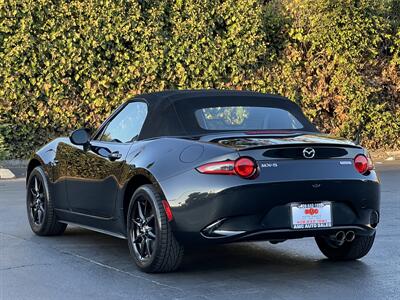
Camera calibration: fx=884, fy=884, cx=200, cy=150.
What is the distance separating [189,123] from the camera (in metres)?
7.39

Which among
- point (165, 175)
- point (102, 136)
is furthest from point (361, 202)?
point (102, 136)

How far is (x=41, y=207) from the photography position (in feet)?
30.1

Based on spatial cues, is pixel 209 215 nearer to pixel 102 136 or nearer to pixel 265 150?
pixel 265 150

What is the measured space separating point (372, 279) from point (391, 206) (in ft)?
16.1

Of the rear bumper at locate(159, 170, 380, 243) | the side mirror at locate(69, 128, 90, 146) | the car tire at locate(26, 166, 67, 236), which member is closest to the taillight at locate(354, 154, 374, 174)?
the rear bumper at locate(159, 170, 380, 243)

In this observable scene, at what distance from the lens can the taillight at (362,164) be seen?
23.0 feet

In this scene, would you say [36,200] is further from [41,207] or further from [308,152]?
[308,152]

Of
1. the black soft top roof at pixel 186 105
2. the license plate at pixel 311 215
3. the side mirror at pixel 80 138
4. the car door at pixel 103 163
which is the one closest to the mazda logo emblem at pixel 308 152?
the license plate at pixel 311 215

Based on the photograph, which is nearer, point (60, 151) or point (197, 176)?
point (197, 176)

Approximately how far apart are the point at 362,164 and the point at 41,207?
3.66m

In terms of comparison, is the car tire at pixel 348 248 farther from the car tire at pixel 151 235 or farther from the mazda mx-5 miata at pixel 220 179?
the car tire at pixel 151 235

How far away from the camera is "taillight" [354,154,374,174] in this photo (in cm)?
702

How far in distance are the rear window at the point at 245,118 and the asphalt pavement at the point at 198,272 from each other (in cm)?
117

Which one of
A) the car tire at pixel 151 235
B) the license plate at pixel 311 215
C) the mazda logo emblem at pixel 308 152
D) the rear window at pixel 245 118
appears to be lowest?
the car tire at pixel 151 235
